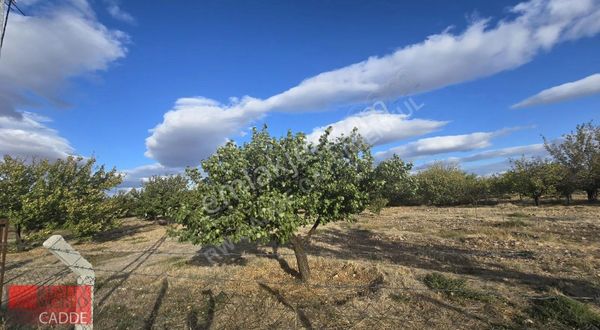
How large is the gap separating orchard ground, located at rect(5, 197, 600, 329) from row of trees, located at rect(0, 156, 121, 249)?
1.85 m

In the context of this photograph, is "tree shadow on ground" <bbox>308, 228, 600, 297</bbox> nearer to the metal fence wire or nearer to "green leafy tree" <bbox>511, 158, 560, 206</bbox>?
the metal fence wire

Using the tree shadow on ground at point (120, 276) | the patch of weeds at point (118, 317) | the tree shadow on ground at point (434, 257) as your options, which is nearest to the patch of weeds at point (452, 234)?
the tree shadow on ground at point (434, 257)

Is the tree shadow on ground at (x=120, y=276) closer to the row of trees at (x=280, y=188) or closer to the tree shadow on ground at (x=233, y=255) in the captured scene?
the tree shadow on ground at (x=233, y=255)

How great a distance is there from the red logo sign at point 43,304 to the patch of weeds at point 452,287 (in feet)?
26.8

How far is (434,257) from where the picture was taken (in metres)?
13.2

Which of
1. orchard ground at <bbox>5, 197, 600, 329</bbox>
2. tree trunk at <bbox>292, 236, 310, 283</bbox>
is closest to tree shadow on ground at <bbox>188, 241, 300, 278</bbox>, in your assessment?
orchard ground at <bbox>5, 197, 600, 329</bbox>

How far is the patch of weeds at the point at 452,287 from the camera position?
8414mm

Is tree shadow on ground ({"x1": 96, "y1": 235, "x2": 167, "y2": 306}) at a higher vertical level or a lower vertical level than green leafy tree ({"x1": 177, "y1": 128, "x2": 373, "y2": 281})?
lower

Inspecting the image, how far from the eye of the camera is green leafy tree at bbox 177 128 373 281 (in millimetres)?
8156

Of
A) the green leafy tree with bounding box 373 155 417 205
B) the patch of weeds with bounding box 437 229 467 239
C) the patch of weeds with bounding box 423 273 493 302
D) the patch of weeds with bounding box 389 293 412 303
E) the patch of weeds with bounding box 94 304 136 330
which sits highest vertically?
the green leafy tree with bounding box 373 155 417 205

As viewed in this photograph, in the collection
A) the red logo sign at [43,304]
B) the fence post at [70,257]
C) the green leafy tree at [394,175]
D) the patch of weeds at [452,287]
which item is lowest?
the red logo sign at [43,304]

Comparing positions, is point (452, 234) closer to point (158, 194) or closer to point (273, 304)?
point (273, 304)

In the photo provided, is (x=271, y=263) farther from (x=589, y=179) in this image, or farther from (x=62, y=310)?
(x=589, y=179)

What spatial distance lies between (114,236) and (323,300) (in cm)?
2012
